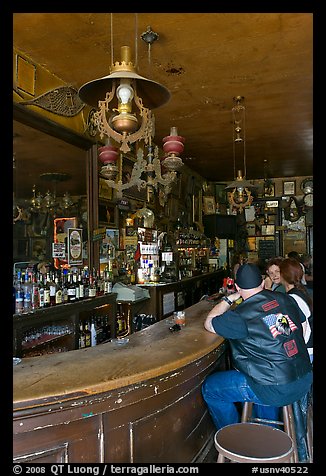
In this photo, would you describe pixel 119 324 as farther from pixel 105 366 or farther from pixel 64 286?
pixel 105 366

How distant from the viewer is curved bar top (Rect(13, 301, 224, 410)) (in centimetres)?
181

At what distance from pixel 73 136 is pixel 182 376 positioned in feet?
11.2

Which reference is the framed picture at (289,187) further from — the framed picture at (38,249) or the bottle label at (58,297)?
the bottle label at (58,297)

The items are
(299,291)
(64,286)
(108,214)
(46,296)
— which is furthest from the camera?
(108,214)

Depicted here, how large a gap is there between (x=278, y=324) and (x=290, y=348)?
6.7 inches

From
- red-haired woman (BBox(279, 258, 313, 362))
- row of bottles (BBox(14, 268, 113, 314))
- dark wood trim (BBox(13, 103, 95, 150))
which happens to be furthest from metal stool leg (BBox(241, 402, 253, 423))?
dark wood trim (BBox(13, 103, 95, 150))

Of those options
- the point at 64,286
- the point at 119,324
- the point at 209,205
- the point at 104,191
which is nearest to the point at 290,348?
the point at 64,286

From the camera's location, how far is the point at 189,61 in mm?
4246

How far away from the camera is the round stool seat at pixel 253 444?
1892 millimetres

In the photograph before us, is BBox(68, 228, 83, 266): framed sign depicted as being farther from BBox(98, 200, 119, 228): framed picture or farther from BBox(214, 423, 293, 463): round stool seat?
Answer: BBox(214, 423, 293, 463): round stool seat

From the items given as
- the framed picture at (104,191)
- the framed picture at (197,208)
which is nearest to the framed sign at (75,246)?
the framed picture at (104,191)

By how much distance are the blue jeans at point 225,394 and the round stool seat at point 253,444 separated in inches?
14.9

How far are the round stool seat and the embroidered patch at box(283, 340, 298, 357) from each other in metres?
0.48
